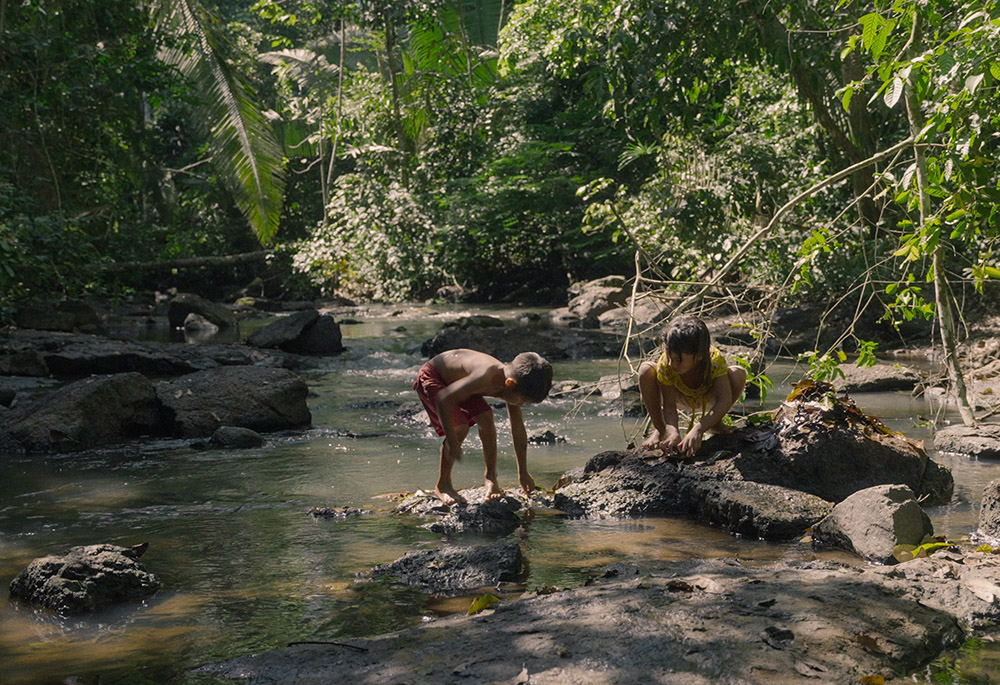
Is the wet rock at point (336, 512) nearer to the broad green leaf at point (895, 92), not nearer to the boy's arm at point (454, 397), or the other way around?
the boy's arm at point (454, 397)

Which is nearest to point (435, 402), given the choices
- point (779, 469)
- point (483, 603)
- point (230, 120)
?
point (779, 469)

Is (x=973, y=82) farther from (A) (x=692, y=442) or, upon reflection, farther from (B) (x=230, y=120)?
(B) (x=230, y=120)

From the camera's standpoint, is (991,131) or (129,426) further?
(129,426)

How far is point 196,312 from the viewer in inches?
782

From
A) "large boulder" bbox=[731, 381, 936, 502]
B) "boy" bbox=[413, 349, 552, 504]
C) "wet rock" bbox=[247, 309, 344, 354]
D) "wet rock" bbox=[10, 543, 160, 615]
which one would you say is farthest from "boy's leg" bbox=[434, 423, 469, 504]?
"wet rock" bbox=[247, 309, 344, 354]

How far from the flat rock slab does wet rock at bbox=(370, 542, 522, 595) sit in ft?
1.83

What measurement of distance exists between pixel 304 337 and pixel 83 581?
1134 centimetres

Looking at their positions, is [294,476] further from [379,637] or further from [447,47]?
[447,47]

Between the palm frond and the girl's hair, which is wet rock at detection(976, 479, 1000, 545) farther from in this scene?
the palm frond

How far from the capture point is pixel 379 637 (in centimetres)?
335

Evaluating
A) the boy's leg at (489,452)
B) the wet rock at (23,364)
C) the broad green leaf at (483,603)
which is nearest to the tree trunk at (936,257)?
the boy's leg at (489,452)

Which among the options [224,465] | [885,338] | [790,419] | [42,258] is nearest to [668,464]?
[790,419]

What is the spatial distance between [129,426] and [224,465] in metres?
1.87

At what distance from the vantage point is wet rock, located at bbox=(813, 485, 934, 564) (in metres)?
4.43
